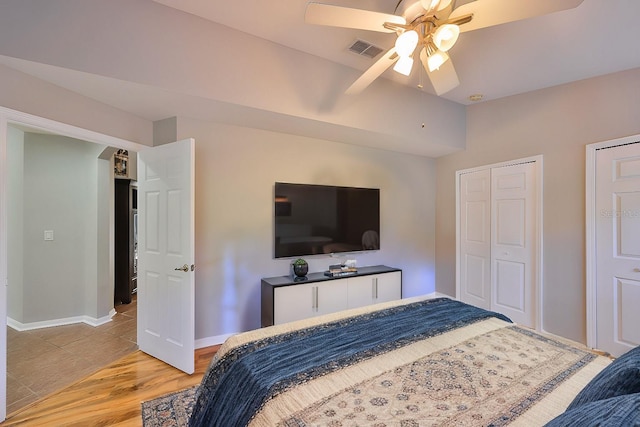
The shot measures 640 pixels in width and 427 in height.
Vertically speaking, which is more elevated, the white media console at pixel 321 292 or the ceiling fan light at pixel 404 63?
the ceiling fan light at pixel 404 63

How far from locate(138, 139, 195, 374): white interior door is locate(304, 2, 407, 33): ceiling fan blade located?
142 centimetres

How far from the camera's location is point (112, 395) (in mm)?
2141

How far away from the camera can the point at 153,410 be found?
77.4 inches

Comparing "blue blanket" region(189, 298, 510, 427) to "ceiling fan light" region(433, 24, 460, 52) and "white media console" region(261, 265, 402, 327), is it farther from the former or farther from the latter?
"ceiling fan light" region(433, 24, 460, 52)

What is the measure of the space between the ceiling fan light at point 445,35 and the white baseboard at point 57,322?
440 centimetres

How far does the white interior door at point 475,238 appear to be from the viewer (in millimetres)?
3760

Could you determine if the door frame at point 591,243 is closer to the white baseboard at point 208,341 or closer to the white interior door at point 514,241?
the white interior door at point 514,241

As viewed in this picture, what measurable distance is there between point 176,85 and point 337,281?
2.40 meters

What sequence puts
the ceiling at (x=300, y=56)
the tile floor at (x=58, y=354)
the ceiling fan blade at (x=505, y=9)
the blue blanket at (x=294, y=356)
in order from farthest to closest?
the tile floor at (x=58, y=354), the ceiling at (x=300, y=56), the ceiling fan blade at (x=505, y=9), the blue blanket at (x=294, y=356)

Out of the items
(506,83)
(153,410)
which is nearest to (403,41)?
(506,83)

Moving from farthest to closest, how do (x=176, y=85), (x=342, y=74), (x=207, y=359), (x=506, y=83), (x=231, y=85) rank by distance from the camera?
1. (x=506, y=83)
2. (x=342, y=74)
3. (x=207, y=359)
4. (x=231, y=85)
5. (x=176, y=85)

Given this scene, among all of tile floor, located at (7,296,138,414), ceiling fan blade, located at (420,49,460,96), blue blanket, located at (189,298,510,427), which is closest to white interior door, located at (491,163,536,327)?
ceiling fan blade, located at (420,49,460,96)

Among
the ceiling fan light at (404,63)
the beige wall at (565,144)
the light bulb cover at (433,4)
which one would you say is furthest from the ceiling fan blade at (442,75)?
the beige wall at (565,144)

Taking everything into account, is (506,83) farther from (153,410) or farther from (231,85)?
(153,410)
